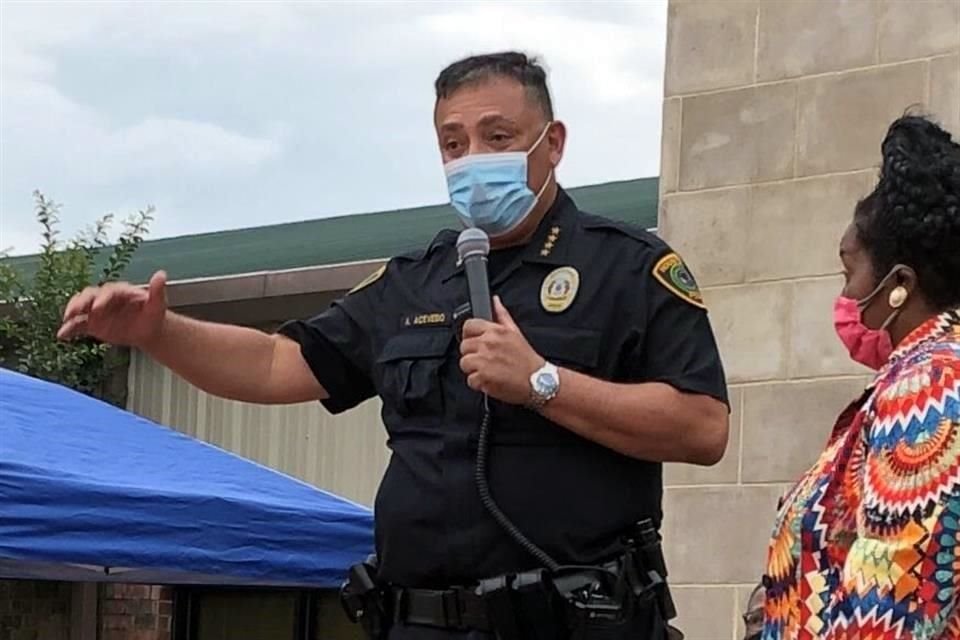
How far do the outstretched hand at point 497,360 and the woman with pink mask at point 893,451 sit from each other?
0.46 m

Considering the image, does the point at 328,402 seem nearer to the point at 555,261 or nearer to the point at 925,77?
the point at 555,261

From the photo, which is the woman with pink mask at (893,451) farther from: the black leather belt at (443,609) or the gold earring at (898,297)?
the black leather belt at (443,609)

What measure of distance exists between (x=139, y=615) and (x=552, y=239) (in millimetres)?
7351

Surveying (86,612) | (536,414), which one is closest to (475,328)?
→ (536,414)

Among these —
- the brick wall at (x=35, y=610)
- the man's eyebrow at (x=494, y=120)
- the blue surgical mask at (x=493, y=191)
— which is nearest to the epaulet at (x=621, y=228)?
the blue surgical mask at (x=493, y=191)

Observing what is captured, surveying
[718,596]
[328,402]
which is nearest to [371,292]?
[328,402]

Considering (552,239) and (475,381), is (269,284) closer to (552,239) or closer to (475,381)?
(552,239)

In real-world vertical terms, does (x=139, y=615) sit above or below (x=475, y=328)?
below

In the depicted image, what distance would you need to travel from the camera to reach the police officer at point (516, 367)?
123 inches

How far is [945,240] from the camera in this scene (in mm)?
2643

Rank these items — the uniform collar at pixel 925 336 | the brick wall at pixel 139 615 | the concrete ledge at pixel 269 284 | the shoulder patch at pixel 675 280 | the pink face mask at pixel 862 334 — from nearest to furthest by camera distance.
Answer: the uniform collar at pixel 925 336, the pink face mask at pixel 862 334, the shoulder patch at pixel 675 280, the concrete ledge at pixel 269 284, the brick wall at pixel 139 615

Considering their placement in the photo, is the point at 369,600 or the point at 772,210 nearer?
Result: the point at 369,600

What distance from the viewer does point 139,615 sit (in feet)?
33.6

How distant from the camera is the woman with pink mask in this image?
2449 mm
